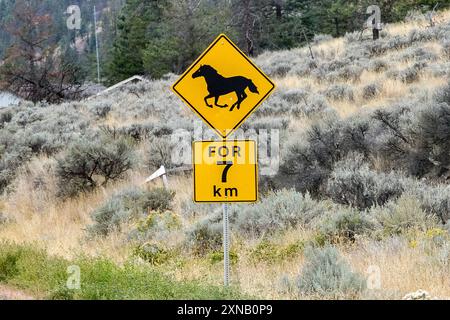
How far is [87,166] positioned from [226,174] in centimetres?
816

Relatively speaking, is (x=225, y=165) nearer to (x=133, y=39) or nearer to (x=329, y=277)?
(x=329, y=277)

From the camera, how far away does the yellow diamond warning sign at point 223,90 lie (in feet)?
22.8

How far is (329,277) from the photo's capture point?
6133 mm

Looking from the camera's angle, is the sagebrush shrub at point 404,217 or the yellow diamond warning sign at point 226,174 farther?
the sagebrush shrub at point 404,217

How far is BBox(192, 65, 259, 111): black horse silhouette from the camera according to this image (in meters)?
6.80

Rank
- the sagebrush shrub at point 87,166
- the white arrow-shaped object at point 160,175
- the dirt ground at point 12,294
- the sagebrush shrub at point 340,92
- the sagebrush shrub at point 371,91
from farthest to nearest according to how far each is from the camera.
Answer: the sagebrush shrub at point 340,92
the sagebrush shrub at point 371,91
the sagebrush shrub at point 87,166
the white arrow-shaped object at point 160,175
the dirt ground at point 12,294

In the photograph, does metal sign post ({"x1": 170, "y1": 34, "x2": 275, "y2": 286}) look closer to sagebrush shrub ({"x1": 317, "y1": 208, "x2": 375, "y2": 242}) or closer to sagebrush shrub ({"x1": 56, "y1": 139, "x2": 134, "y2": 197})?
sagebrush shrub ({"x1": 317, "y1": 208, "x2": 375, "y2": 242})

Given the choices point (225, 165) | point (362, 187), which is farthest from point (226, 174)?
point (362, 187)

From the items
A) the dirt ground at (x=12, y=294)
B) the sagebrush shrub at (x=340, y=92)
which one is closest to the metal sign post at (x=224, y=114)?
the dirt ground at (x=12, y=294)

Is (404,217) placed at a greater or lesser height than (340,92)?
lesser

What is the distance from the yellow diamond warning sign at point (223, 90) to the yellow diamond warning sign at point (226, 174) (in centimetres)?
23

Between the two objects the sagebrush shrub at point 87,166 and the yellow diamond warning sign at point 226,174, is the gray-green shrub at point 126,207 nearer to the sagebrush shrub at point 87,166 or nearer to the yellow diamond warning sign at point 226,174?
the sagebrush shrub at point 87,166
